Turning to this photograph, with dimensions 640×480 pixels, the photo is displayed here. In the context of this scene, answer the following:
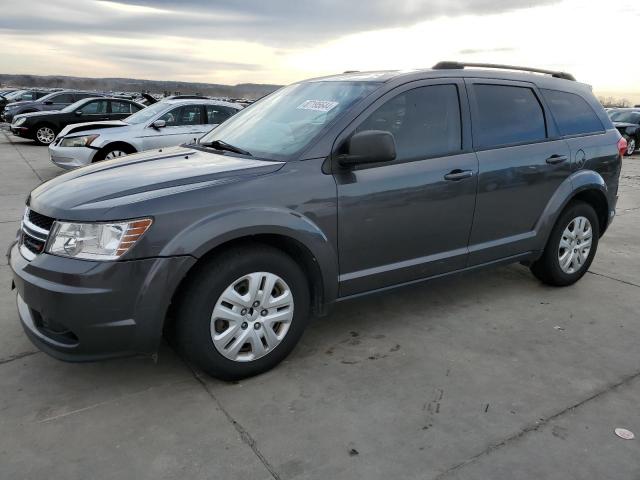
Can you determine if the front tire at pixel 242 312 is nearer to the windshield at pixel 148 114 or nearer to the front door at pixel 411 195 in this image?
the front door at pixel 411 195

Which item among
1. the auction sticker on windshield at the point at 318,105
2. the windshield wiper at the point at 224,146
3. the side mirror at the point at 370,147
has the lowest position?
the windshield wiper at the point at 224,146

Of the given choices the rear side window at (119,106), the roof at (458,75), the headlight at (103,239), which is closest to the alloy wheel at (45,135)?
the rear side window at (119,106)

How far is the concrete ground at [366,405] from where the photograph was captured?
239 centimetres

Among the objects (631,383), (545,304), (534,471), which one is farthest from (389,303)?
(534,471)

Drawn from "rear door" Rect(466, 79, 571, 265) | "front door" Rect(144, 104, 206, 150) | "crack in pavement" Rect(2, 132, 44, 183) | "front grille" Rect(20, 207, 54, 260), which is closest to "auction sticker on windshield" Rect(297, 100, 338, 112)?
"rear door" Rect(466, 79, 571, 265)

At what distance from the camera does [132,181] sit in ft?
9.62

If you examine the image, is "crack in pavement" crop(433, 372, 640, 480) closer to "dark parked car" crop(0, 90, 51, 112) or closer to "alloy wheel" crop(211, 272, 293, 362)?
"alloy wheel" crop(211, 272, 293, 362)

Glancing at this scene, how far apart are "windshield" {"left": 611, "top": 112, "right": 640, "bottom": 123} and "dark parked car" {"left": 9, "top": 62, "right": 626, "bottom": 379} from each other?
1566 cm

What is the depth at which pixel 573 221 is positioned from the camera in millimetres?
4461

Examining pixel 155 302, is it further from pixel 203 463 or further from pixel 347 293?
pixel 347 293

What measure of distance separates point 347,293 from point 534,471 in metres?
1.41

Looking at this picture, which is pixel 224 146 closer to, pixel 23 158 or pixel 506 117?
pixel 506 117

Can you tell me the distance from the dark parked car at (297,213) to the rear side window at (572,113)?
0.02 meters

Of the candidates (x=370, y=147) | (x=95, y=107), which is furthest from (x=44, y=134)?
(x=370, y=147)
